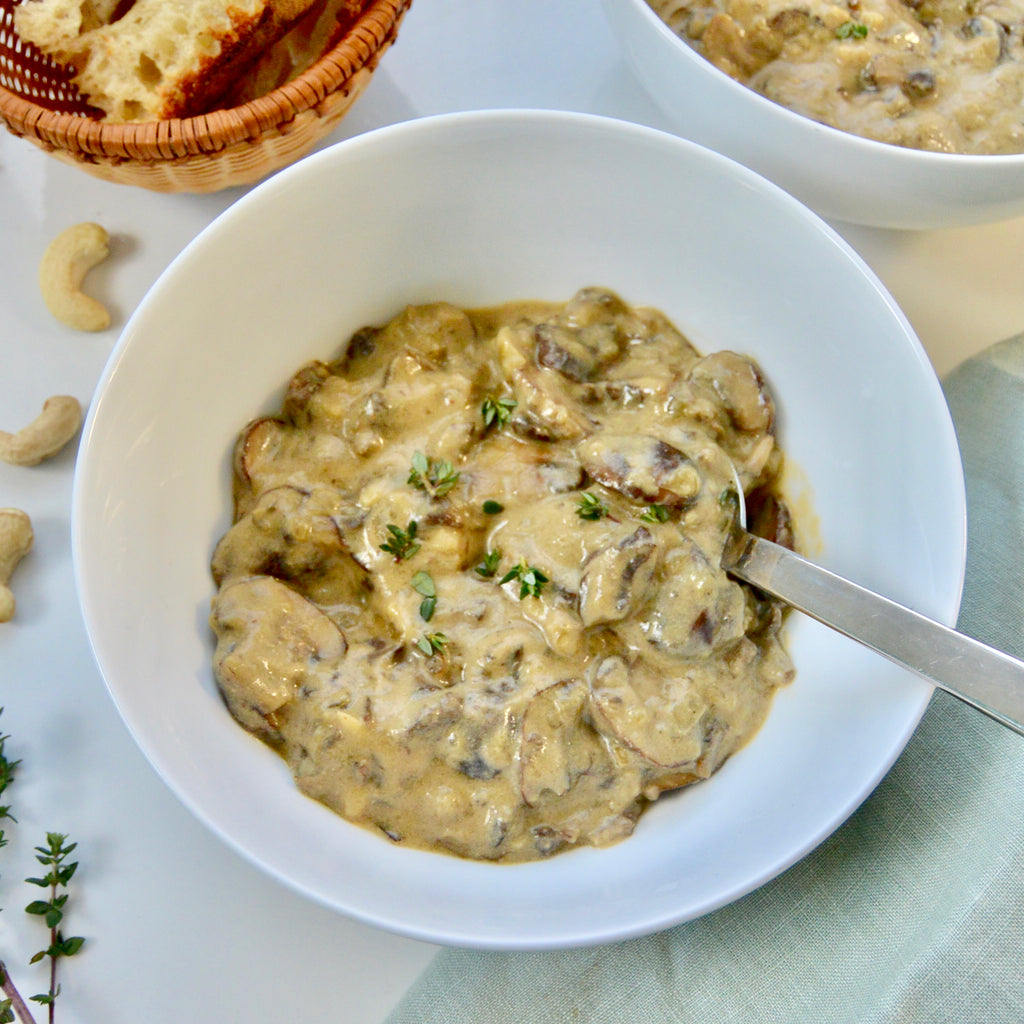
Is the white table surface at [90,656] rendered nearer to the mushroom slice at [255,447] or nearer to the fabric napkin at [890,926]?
the fabric napkin at [890,926]

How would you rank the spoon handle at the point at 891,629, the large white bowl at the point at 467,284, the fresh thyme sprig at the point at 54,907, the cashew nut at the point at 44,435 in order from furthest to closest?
the cashew nut at the point at 44,435 → the fresh thyme sprig at the point at 54,907 → the large white bowl at the point at 467,284 → the spoon handle at the point at 891,629

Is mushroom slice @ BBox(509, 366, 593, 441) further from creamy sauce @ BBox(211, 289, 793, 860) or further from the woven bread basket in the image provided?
the woven bread basket

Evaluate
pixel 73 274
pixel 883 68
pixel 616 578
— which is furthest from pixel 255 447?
pixel 883 68

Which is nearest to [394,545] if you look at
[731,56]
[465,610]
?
[465,610]

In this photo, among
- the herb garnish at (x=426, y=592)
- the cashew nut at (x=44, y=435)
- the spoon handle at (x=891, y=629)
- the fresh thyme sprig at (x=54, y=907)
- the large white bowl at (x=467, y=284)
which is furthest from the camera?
the cashew nut at (x=44, y=435)

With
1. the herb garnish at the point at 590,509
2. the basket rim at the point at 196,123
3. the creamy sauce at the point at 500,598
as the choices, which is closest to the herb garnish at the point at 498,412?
the creamy sauce at the point at 500,598

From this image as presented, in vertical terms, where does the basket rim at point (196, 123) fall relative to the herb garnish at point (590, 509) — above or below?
above

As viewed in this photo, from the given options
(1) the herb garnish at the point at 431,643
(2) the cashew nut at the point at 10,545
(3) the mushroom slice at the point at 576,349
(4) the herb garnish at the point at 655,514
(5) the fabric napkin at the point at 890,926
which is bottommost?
(5) the fabric napkin at the point at 890,926

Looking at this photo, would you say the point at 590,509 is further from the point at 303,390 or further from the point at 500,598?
the point at 303,390
